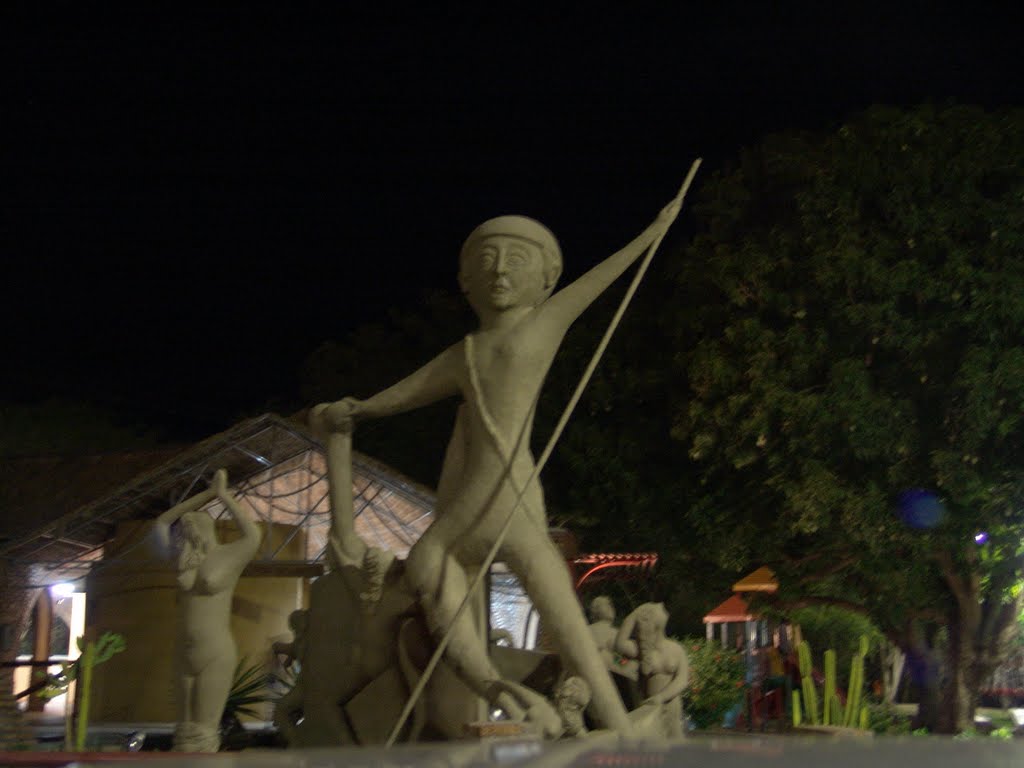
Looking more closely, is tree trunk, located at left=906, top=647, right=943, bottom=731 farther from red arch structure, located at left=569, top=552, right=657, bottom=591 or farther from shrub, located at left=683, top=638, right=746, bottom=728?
red arch structure, located at left=569, top=552, right=657, bottom=591

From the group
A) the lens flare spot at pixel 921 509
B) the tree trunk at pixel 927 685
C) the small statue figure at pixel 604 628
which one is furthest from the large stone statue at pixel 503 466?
the tree trunk at pixel 927 685

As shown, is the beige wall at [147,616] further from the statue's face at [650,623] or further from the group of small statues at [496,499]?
the group of small statues at [496,499]

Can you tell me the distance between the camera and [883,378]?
60.0 feet

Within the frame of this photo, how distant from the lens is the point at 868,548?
1780cm

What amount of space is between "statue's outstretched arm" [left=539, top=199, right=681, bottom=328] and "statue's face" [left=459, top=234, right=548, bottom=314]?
0.14m

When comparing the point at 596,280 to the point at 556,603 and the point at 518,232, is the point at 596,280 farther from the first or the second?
the point at 556,603

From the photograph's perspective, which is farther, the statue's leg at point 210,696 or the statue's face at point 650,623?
the statue's face at point 650,623

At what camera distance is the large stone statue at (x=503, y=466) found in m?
6.88

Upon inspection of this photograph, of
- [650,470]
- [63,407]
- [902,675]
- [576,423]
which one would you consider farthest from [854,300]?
[63,407]

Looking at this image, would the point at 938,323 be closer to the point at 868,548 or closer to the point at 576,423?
the point at 868,548

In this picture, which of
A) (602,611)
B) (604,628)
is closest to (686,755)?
(604,628)

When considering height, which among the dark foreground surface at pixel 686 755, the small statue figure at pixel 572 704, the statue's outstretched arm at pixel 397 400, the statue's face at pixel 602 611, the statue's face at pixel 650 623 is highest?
the statue's outstretched arm at pixel 397 400

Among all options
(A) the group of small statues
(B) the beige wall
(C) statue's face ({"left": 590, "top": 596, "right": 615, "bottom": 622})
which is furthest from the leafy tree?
(A) the group of small statues

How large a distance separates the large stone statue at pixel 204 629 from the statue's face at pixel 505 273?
Answer: 6.49ft
